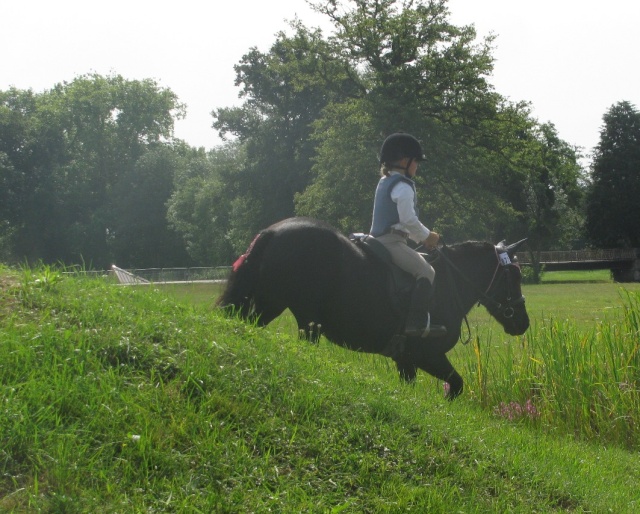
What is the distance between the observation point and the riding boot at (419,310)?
841 cm

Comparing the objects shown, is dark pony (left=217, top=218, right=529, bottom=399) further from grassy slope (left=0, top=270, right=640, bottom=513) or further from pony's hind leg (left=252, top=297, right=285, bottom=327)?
grassy slope (left=0, top=270, right=640, bottom=513)

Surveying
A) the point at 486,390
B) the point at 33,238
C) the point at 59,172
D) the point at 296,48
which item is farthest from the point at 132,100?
the point at 486,390

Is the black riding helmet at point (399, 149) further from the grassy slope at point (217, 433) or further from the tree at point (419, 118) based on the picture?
the tree at point (419, 118)

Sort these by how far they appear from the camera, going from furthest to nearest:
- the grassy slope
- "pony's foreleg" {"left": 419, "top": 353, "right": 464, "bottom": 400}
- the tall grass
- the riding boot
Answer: "pony's foreleg" {"left": 419, "top": 353, "right": 464, "bottom": 400} → the tall grass → the riding boot → the grassy slope

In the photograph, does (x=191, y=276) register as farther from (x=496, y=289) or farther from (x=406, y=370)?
(x=406, y=370)

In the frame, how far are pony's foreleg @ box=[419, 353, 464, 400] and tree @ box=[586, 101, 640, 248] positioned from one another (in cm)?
7046

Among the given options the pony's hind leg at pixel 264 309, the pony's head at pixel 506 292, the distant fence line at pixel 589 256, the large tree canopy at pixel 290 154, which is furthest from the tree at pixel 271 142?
the pony's hind leg at pixel 264 309

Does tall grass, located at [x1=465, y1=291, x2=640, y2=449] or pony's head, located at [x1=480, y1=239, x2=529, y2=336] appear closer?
tall grass, located at [x1=465, y1=291, x2=640, y2=449]

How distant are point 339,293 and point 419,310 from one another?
956 mm

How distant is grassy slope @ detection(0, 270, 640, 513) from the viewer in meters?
3.98

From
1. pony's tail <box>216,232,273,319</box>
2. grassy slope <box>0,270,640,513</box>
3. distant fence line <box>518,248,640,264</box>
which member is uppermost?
pony's tail <box>216,232,273,319</box>

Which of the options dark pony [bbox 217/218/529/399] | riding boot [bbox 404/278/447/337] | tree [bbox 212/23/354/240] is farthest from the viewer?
tree [bbox 212/23/354/240]

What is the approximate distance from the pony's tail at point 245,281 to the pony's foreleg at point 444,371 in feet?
7.31

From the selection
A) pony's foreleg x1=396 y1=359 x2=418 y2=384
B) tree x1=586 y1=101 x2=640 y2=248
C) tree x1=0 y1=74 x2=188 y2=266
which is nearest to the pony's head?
pony's foreleg x1=396 y1=359 x2=418 y2=384
